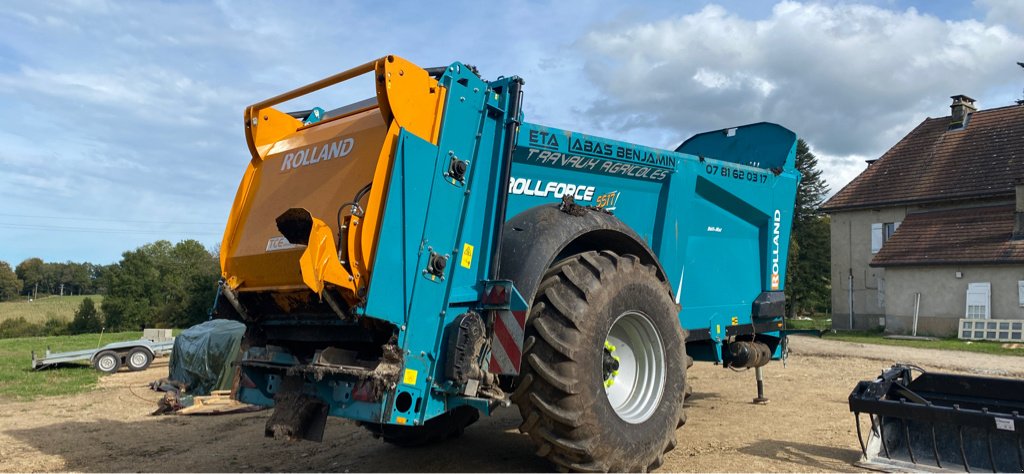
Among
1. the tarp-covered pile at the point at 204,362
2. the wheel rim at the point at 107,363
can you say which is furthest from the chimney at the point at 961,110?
the wheel rim at the point at 107,363

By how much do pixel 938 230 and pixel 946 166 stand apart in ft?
11.7

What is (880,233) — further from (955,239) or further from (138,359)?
(138,359)

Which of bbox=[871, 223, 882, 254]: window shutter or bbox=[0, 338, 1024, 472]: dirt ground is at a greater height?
bbox=[871, 223, 882, 254]: window shutter

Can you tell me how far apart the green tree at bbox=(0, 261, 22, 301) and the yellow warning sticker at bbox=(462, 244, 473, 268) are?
87.6 meters

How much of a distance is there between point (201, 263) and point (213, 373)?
5189cm

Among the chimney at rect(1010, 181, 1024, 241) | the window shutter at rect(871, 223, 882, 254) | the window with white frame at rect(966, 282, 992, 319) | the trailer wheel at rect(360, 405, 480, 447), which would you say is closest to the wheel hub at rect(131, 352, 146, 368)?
the trailer wheel at rect(360, 405, 480, 447)

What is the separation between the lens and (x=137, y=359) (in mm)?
17188

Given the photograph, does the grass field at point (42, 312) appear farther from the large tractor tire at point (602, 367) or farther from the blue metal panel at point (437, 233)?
the large tractor tire at point (602, 367)

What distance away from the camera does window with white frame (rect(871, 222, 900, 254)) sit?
27656 mm

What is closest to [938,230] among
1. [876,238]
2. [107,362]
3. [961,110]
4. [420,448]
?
[876,238]

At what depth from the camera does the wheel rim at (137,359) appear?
→ 17.1 meters

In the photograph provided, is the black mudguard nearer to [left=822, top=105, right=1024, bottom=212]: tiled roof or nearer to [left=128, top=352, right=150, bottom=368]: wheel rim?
[left=128, top=352, right=150, bottom=368]: wheel rim

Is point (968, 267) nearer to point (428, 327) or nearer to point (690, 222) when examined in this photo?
point (690, 222)

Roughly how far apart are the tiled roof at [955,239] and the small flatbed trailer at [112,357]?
76.4 feet
